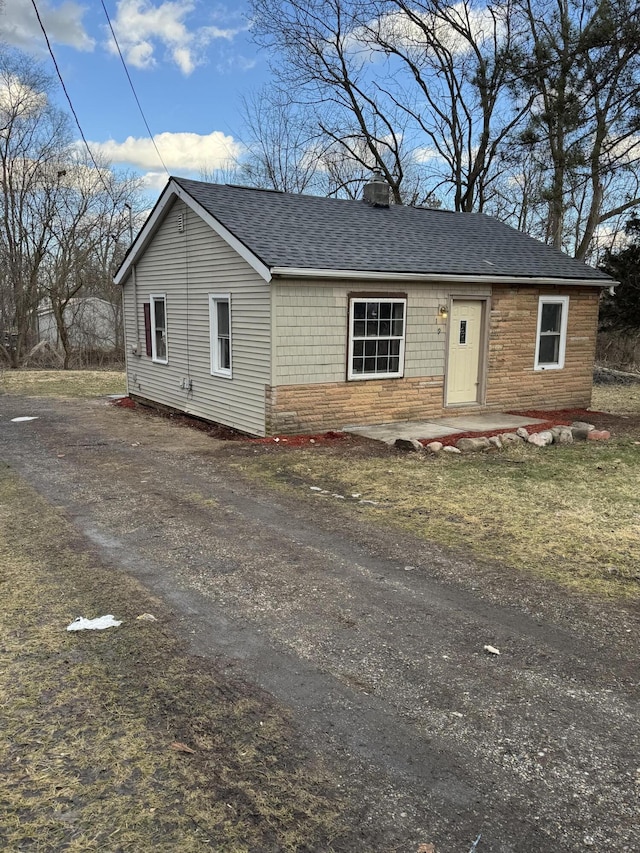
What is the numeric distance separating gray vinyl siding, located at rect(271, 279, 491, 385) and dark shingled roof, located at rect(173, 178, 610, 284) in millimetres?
385

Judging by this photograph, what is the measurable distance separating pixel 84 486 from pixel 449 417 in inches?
273

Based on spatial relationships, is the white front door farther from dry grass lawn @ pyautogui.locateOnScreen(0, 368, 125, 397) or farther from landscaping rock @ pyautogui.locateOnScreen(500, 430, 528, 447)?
dry grass lawn @ pyautogui.locateOnScreen(0, 368, 125, 397)

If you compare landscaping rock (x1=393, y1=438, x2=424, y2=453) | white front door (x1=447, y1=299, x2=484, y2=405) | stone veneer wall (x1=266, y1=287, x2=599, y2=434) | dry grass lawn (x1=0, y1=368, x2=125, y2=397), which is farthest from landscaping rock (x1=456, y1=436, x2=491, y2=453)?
dry grass lawn (x1=0, y1=368, x2=125, y2=397)

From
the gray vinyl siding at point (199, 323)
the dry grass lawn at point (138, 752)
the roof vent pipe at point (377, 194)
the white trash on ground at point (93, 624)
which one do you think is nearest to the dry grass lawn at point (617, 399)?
the roof vent pipe at point (377, 194)

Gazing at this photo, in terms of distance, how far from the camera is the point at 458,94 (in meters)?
25.1

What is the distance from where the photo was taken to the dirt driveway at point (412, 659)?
2.46 meters

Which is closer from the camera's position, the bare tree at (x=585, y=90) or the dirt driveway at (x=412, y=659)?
the dirt driveway at (x=412, y=659)

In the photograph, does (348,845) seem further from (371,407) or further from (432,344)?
(432,344)

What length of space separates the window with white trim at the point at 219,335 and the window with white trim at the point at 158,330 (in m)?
2.34

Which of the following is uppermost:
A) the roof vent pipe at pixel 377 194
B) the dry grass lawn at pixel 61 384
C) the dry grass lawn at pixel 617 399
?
the roof vent pipe at pixel 377 194

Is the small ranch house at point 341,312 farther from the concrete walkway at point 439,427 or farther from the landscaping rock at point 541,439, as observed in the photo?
the landscaping rock at point 541,439

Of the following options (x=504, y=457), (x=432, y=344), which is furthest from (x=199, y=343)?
(x=504, y=457)

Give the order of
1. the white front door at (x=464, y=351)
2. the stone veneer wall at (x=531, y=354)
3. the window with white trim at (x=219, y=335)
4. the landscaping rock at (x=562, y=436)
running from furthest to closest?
the stone veneer wall at (x=531, y=354)
the white front door at (x=464, y=351)
the window with white trim at (x=219, y=335)
the landscaping rock at (x=562, y=436)

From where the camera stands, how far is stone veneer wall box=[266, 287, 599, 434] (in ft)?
33.2
